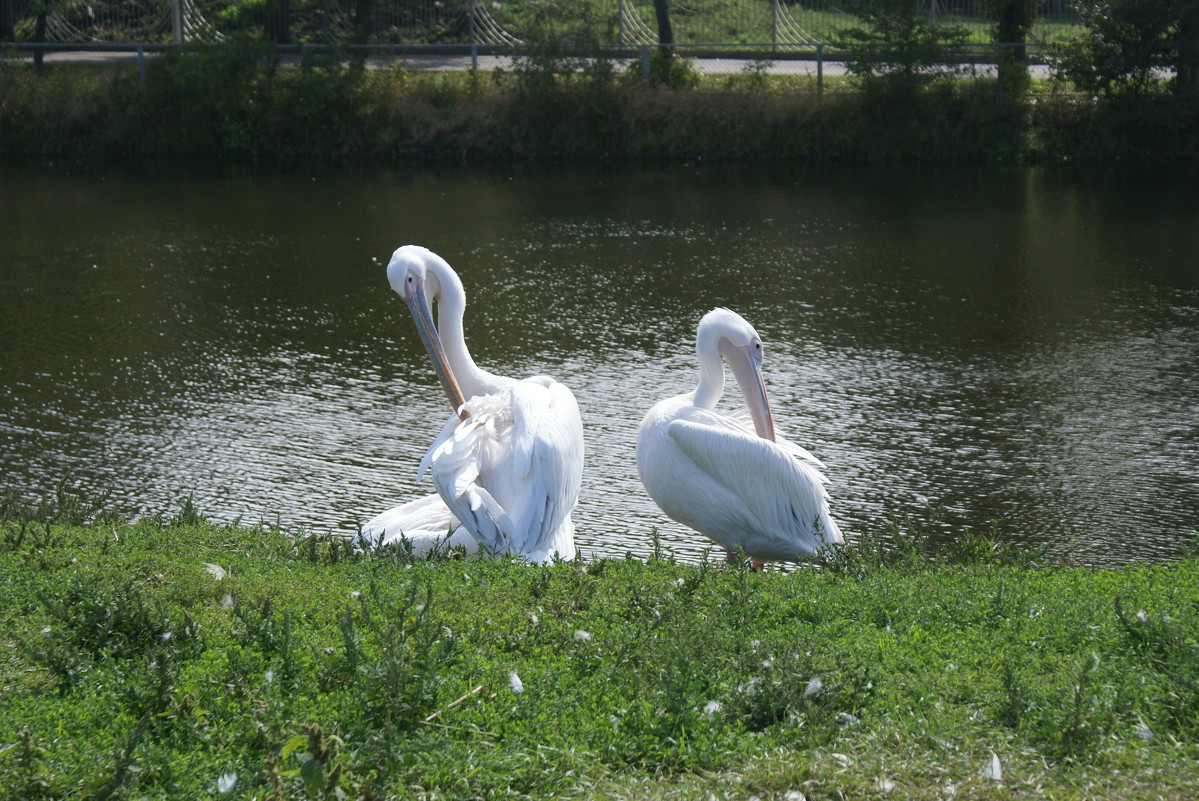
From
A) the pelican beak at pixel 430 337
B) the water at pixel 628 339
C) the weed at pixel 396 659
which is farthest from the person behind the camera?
the water at pixel 628 339

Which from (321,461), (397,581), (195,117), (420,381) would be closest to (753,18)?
(195,117)

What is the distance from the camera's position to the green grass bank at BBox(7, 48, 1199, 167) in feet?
66.8

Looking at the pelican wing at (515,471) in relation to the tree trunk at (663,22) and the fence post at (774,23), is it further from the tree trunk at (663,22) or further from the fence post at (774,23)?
the fence post at (774,23)

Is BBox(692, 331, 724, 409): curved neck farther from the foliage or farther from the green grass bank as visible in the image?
the foliage

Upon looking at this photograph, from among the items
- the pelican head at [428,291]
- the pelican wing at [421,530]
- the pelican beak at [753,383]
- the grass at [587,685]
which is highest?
the pelican head at [428,291]

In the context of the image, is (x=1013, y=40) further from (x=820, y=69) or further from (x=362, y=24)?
(x=362, y=24)

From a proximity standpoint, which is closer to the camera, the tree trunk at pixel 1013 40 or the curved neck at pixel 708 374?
the curved neck at pixel 708 374

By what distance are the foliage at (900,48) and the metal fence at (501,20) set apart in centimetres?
73

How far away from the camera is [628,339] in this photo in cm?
1045

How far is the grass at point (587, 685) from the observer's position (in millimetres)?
3158

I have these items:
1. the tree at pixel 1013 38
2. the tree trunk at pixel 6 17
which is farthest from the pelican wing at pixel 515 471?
the tree trunk at pixel 6 17

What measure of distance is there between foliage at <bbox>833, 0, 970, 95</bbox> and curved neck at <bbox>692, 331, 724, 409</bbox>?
1531cm

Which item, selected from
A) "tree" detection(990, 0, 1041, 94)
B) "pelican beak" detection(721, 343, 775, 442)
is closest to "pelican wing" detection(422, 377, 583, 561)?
"pelican beak" detection(721, 343, 775, 442)

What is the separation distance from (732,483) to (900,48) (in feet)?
53.9
